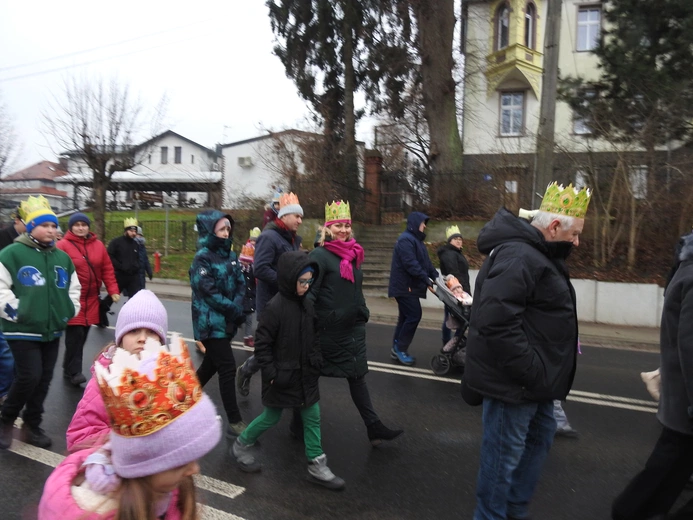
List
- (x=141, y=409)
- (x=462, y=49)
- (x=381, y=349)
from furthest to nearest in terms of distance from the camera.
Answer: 1. (x=462, y=49)
2. (x=381, y=349)
3. (x=141, y=409)

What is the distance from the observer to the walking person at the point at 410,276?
7.12 metres

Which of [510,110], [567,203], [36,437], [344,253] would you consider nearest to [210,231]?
[344,253]

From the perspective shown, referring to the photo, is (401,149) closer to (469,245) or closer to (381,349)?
(469,245)

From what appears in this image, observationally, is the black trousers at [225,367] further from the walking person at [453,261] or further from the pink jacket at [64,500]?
the walking person at [453,261]

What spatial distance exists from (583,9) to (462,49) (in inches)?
279

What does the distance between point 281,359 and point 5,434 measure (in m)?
2.48

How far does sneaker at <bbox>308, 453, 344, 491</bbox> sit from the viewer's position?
3861 mm

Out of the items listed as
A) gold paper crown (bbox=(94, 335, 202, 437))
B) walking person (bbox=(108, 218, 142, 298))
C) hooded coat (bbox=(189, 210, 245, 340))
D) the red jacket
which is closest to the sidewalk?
walking person (bbox=(108, 218, 142, 298))

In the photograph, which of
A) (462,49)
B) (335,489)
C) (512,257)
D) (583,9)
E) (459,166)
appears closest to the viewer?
(512,257)

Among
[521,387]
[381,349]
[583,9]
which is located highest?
[583,9]

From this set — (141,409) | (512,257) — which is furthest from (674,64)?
(141,409)

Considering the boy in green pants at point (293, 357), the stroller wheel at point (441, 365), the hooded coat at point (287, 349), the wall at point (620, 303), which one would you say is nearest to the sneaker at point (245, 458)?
the boy in green pants at point (293, 357)

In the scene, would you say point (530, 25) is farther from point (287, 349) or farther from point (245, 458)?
point (245, 458)

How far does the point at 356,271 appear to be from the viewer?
4605mm
